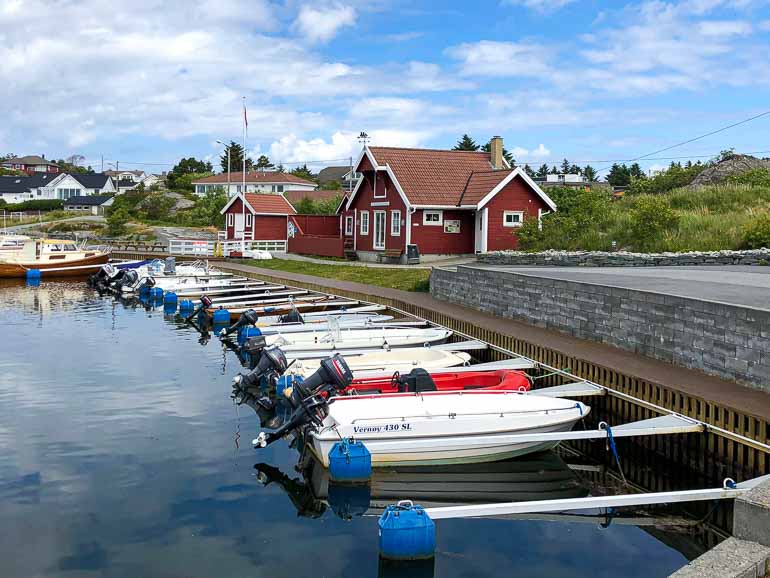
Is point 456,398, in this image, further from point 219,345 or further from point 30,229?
point 30,229

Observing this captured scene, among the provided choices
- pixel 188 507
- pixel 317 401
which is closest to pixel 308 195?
pixel 317 401

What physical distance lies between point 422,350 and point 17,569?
36.4 ft

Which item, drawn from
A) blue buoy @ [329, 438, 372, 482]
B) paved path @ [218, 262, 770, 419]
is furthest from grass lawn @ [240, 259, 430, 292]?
blue buoy @ [329, 438, 372, 482]

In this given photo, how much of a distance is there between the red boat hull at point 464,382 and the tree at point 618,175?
346 feet

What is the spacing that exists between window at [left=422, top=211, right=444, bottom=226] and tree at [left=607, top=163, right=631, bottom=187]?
81077 millimetres

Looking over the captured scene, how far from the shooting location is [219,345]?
2428cm

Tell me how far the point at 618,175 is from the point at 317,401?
112506mm

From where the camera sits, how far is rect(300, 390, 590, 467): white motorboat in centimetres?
1229

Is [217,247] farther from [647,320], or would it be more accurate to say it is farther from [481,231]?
[647,320]

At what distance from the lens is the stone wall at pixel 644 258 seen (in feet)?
93.1

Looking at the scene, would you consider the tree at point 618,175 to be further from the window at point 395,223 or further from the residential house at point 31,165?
the residential house at point 31,165

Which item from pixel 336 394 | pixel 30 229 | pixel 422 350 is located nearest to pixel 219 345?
pixel 422 350

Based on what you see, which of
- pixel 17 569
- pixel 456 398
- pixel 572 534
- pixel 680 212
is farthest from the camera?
pixel 680 212

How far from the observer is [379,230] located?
140ft
